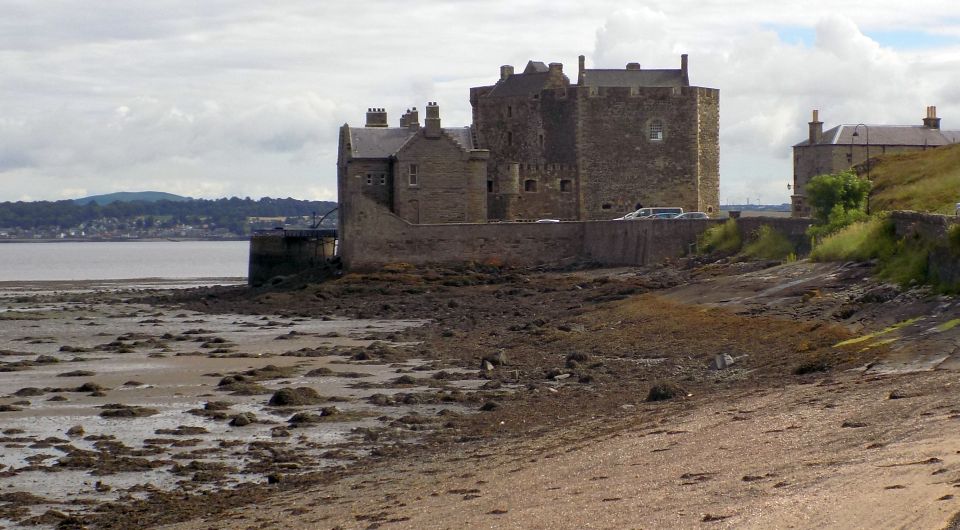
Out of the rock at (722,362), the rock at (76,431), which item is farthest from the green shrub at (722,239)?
the rock at (76,431)

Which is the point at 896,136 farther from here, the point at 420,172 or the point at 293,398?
the point at 293,398

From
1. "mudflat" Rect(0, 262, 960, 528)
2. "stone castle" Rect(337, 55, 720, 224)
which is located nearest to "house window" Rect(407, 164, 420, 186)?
"stone castle" Rect(337, 55, 720, 224)

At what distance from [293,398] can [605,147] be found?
44392 millimetres

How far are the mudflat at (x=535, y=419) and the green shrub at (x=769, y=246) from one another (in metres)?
2.95

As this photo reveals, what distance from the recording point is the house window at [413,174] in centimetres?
5953

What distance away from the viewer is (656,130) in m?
67.4

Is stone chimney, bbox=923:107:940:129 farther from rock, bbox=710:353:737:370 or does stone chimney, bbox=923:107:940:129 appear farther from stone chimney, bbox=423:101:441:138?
rock, bbox=710:353:737:370

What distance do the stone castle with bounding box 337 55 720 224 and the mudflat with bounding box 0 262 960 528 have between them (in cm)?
2649

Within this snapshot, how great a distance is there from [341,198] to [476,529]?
5087 centimetres

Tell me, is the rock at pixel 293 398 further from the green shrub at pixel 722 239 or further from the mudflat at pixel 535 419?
the green shrub at pixel 722 239

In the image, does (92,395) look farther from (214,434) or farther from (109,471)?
(109,471)

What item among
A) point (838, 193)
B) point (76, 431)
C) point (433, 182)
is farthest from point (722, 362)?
point (433, 182)

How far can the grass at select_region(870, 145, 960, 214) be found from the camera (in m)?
38.4

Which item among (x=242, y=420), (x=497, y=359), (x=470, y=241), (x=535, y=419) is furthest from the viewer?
(x=470, y=241)
